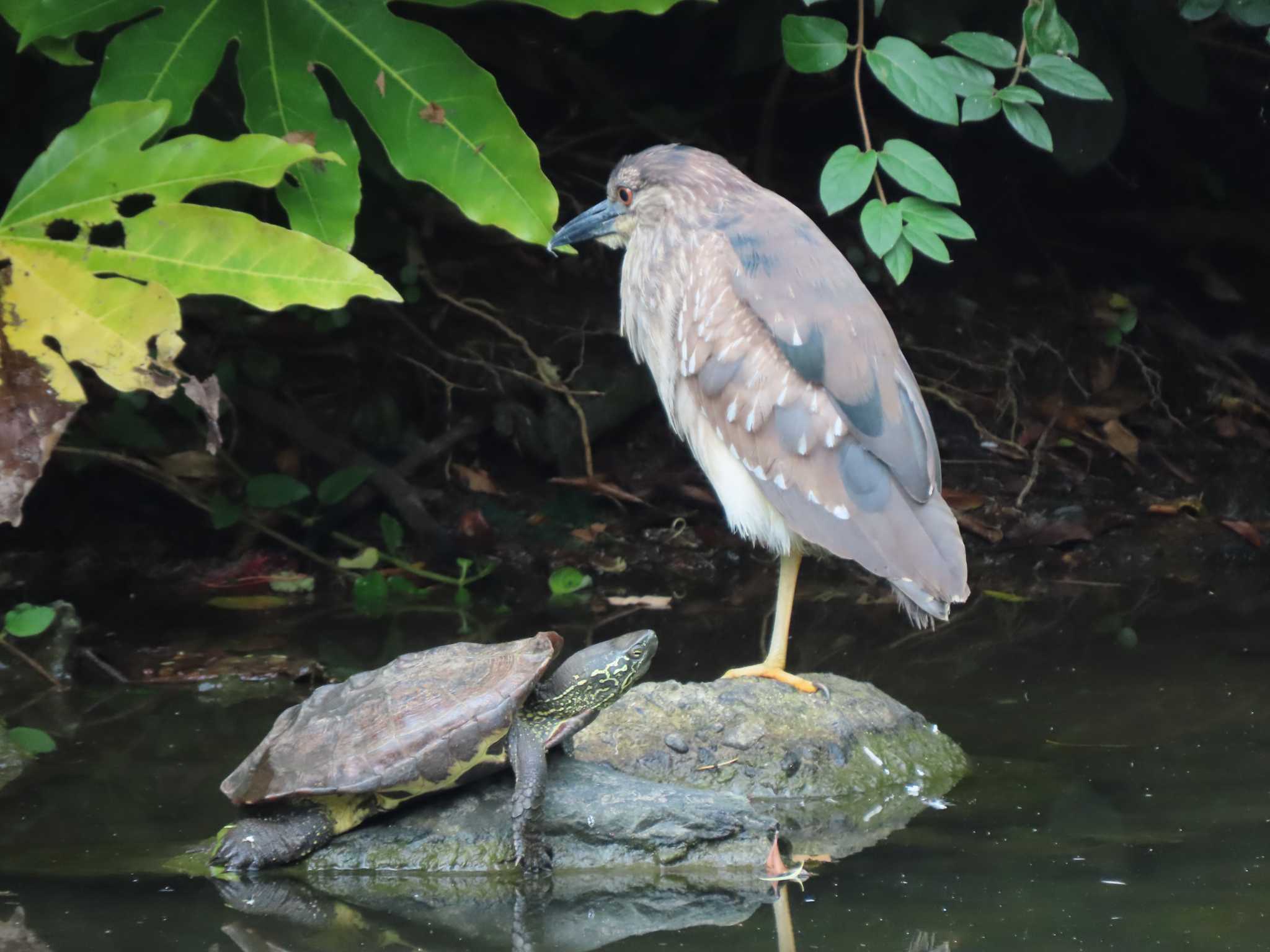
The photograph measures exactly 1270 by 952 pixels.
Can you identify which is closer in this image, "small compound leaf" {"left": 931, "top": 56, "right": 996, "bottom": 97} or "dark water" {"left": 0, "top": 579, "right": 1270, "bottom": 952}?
"dark water" {"left": 0, "top": 579, "right": 1270, "bottom": 952}

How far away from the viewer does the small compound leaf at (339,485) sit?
5445mm

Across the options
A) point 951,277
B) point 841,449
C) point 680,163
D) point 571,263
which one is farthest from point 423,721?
point 951,277

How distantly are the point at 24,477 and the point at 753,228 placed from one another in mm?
2099

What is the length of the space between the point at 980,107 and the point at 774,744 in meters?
1.63

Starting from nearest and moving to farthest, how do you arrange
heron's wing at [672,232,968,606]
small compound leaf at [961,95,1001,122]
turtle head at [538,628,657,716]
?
turtle head at [538,628,657,716] < small compound leaf at [961,95,1001,122] < heron's wing at [672,232,968,606]

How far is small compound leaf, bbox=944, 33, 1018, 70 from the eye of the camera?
3.56 m

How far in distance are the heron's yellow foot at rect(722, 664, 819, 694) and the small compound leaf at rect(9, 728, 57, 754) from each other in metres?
1.76

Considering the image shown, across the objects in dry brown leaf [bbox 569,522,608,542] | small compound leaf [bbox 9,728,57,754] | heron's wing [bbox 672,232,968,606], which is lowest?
dry brown leaf [bbox 569,522,608,542]

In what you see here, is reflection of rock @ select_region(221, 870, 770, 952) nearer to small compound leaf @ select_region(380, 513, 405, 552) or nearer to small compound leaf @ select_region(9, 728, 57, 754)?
small compound leaf @ select_region(9, 728, 57, 754)

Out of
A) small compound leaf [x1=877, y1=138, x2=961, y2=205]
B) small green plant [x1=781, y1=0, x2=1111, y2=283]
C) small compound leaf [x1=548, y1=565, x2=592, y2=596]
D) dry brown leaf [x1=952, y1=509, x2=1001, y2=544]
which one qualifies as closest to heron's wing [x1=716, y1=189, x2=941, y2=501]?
small green plant [x1=781, y1=0, x2=1111, y2=283]

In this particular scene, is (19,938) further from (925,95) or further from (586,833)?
(925,95)

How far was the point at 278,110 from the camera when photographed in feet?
11.6

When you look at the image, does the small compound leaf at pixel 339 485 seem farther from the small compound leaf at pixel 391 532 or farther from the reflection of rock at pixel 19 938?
the reflection of rock at pixel 19 938

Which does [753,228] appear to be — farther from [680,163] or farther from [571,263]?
[571,263]
